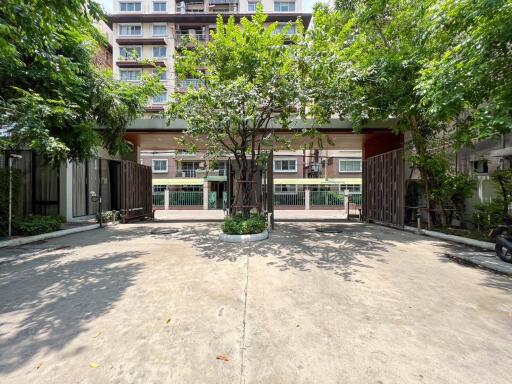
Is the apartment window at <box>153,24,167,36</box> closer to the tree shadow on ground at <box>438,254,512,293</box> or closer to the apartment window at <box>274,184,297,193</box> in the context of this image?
the apartment window at <box>274,184,297,193</box>

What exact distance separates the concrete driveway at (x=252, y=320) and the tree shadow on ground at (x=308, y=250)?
0.27ft

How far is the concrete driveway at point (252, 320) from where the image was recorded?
8.01 feet

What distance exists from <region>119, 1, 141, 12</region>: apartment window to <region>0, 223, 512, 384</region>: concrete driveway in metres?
42.2

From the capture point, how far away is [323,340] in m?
2.91

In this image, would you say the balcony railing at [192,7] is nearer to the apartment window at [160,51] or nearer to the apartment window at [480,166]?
the apartment window at [160,51]

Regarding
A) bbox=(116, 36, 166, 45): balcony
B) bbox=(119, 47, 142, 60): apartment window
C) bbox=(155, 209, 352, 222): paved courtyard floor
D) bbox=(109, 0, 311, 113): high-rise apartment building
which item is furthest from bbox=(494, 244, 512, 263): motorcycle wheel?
bbox=(116, 36, 166, 45): balcony

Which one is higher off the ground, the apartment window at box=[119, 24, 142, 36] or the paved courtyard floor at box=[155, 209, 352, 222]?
the apartment window at box=[119, 24, 142, 36]

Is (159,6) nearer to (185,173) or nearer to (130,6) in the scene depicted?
(130,6)

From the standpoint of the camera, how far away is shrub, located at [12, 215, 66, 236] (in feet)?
28.6

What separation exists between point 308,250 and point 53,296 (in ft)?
18.0

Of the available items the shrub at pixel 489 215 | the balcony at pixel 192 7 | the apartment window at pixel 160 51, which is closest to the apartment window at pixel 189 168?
the apartment window at pixel 160 51

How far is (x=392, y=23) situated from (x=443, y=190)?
6.36 meters

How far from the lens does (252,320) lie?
3.36m

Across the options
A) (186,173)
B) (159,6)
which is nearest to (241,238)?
(186,173)
